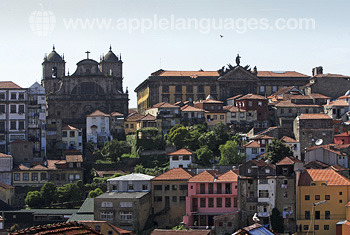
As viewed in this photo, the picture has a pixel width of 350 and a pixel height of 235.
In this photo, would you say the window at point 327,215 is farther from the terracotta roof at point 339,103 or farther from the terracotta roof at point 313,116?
the terracotta roof at point 339,103

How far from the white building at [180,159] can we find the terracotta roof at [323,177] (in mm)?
16488

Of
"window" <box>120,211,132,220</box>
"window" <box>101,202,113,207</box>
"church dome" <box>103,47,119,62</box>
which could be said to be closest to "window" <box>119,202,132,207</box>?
"window" <box>120,211,132,220</box>

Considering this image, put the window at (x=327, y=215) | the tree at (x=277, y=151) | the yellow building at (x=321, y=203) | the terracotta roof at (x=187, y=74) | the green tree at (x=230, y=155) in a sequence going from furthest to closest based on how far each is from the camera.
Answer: the terracotta roof at (x=187, y=74) → the green tree at (x=230, y=155) → the tree at (x=277, y=151) → the window at (x=327, y=215) → the yellow building at (x=321, y=203)

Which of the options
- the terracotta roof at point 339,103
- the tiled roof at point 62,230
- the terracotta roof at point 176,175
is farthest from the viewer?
the terracotta roof at point 339,103

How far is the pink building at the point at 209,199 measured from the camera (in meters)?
71.1

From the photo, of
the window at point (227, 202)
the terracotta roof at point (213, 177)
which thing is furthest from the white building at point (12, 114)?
the window at point (227, 202)

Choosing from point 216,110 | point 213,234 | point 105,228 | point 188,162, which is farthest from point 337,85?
point 105,228

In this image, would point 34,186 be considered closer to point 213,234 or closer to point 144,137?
point 144,137

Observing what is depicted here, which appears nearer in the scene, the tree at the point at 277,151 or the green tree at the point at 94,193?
the green tree at the point at 94,193

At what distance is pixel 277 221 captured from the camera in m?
69.4

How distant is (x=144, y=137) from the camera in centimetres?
9481

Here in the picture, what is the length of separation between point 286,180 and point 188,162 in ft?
56.6

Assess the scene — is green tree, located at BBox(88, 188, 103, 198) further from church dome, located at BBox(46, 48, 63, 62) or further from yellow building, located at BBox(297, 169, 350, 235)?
church dome, located at BBox(46, 48, 63, 62)

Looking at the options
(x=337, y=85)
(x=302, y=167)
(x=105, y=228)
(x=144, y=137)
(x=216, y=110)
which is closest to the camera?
(x=105, y=228)
